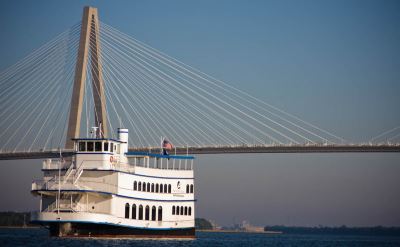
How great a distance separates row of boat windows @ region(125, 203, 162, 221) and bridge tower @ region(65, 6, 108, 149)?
729cm

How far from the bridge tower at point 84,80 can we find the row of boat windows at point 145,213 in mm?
7291

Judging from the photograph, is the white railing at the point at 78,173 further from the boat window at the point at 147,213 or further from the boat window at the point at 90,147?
the boat window at the point at 147,213

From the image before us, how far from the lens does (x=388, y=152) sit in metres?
70.4

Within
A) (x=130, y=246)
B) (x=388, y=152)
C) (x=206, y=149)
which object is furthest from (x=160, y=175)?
(x=388, y=152)

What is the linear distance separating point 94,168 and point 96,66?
44.4 feet

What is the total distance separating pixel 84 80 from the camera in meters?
57.8

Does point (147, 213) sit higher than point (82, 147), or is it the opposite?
point (82, 147)

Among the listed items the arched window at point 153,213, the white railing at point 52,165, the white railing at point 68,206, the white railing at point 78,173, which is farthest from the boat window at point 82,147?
the arched window at point 153,213

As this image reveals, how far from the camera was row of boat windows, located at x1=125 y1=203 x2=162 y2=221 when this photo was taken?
46844 millimetres

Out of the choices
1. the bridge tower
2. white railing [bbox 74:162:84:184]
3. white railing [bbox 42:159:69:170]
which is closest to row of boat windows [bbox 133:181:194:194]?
white railing [bbox 74:162:84:184]

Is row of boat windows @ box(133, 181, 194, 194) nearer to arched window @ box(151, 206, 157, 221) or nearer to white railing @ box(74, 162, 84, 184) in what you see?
arched window @ box(151, 206, 157, 221)

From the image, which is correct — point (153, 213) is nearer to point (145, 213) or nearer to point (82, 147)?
point (145, 213)

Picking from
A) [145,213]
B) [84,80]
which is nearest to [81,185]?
[145,213]

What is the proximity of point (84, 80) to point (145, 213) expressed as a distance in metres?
13.1
